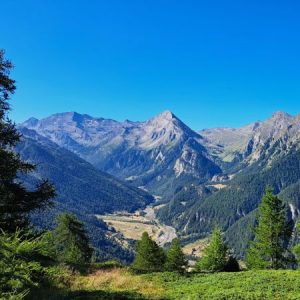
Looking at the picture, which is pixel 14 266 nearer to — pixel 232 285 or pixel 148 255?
pixel 232 285

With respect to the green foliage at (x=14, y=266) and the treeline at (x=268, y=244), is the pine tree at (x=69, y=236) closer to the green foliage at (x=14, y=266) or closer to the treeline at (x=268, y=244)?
the treeline at (x=268, y=244)

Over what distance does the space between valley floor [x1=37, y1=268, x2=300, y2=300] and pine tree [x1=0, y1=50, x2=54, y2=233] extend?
19.8 feet

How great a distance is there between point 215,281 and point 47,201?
1437cm

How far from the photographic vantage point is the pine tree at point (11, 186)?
1022 inches

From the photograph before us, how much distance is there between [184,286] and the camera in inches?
1121

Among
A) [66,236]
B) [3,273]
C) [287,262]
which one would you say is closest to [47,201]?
[3,273]

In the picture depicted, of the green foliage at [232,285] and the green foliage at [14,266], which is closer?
the green foliage at [14,266]

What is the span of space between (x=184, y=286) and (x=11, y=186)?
14357 millimetres

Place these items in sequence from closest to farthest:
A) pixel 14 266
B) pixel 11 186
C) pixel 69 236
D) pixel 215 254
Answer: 1. pixel 14 266
2. pixel 11 186
3. pixel 215 254
4. pixel 69 236

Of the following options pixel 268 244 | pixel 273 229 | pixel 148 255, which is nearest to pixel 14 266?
pixel 273 229

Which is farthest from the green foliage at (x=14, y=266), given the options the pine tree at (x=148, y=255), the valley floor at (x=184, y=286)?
the pine tree at (x=148, y=255)

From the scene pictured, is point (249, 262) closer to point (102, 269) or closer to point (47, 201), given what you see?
point (102, 269)

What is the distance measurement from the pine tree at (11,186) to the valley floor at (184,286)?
6026 millimetres

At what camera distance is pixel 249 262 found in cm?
6700
